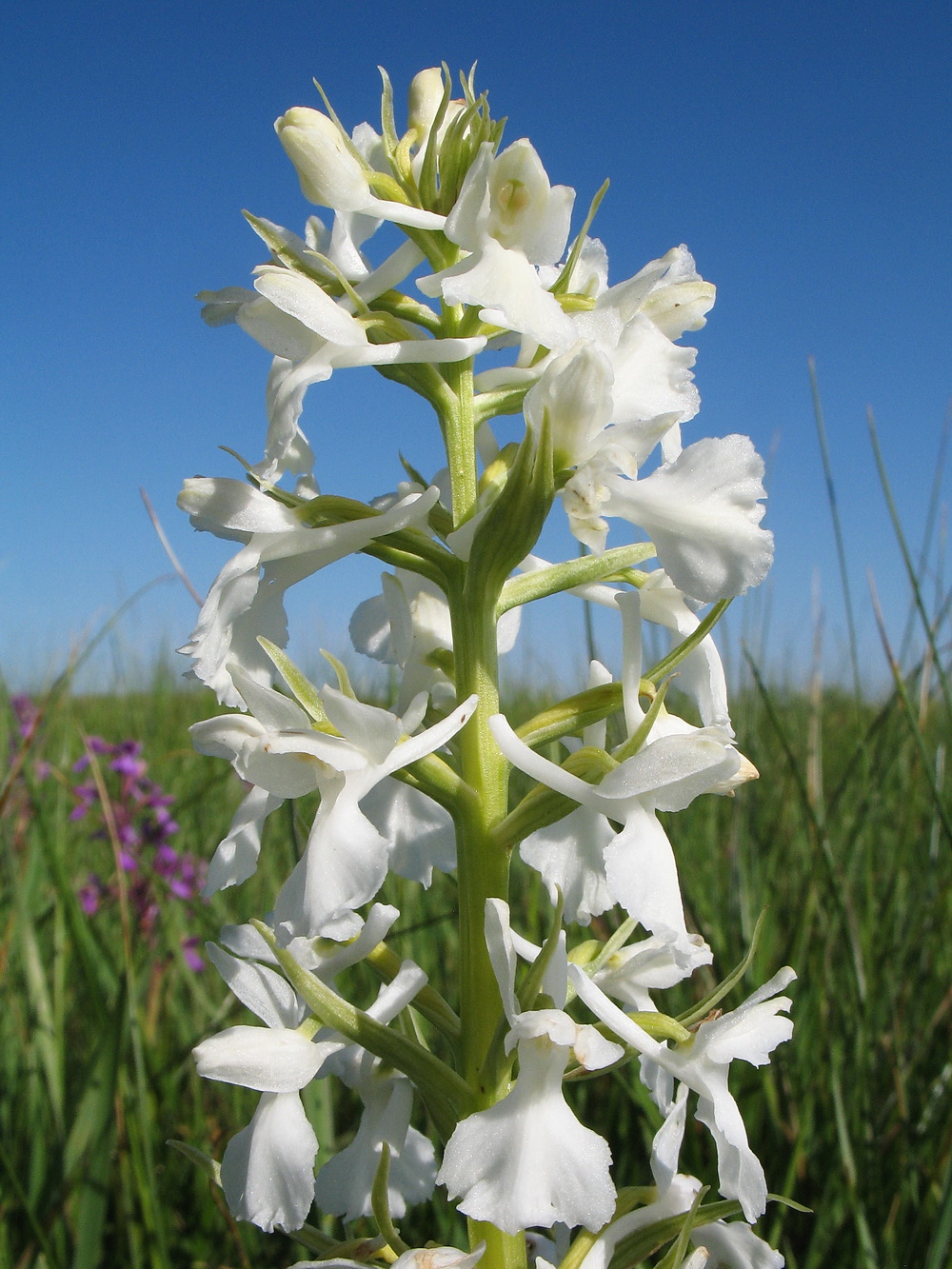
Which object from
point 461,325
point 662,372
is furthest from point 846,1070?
point 461,325

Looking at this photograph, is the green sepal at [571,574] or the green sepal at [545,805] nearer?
the green sepal at [545,805]

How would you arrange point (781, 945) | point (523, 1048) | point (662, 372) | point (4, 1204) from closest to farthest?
1. point (523, 1048)
2. point (662, 372)
3. point (4, 1204)
4. point (781, 945)

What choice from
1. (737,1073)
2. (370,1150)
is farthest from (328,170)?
(737,1073)

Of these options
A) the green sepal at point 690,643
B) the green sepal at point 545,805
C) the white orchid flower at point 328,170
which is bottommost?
the green sepal at point 545,805

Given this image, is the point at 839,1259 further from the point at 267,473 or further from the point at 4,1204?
the point at 267,473

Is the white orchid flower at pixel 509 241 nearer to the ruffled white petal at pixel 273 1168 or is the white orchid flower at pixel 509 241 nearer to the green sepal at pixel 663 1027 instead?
the green sepal at pixel 663 1027

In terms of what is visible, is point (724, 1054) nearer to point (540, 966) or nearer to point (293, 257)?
point (540, 966)

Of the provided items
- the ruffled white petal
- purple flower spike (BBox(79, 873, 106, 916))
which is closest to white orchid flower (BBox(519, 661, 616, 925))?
the ruffled white petal

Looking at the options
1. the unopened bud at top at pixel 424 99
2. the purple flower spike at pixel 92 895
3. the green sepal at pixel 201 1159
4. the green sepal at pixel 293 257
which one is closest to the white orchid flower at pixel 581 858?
the green sepal at pixel 201 1159
